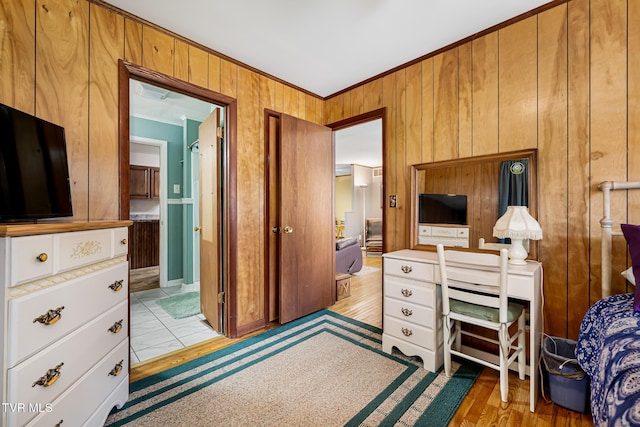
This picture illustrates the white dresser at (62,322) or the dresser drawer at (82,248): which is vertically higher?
the dresser drawer at (82,248)

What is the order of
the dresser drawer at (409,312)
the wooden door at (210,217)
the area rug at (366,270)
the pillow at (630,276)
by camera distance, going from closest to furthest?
the pillow at (630,276) → the dresser drawer at (409,312) → the wooden door at (210,217) → the area rug at (366,270)

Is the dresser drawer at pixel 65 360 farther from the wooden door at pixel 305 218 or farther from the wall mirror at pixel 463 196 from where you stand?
the wall mirror at pixel 463 196

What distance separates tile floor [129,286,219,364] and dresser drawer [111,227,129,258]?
109 cm

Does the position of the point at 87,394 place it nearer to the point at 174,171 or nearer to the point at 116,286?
the point at 116,286

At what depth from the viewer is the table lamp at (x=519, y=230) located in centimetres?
171

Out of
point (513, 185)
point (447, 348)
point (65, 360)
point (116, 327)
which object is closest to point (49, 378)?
point (65, 360)

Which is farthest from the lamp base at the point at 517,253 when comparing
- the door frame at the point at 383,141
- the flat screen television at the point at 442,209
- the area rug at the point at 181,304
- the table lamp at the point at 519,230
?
the area rug at the point at 181,304

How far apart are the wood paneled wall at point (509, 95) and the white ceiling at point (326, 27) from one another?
0.50ft

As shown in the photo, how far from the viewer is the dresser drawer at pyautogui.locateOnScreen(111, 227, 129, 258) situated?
145 centimetres

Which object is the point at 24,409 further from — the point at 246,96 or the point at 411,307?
the point at 246,96

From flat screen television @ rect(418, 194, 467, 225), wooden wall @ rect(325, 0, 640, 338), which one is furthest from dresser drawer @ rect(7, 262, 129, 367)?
wooden wall @ rect(325, 0, 640, 338)

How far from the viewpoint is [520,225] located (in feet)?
5.67

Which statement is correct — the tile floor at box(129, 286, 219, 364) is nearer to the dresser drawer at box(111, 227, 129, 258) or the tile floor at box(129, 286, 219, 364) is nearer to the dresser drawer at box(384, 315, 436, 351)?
the dresser drawer at box(111, 227, 129, 258)

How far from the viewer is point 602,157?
5.38 ft
